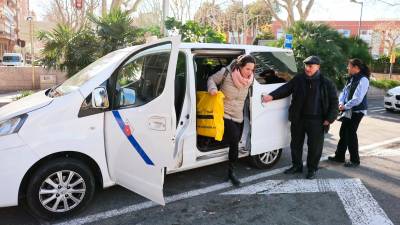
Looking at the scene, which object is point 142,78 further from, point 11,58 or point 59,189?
point 11,58

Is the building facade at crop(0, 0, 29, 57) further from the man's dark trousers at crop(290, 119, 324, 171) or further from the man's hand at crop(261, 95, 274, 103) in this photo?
the man's dark trousers at crop(290, 119, 324, 171)

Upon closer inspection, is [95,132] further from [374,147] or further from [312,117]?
[374,147]

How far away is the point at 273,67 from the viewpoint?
4.98m

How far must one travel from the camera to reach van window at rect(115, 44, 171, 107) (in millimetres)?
3604

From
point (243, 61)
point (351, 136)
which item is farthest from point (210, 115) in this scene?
point (351, 136)

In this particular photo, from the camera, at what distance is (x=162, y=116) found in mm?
3381

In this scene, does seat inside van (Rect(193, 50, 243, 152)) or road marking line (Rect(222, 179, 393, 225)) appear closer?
road marking line (Rect(222, 179, 393, 225))

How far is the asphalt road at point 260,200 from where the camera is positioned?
3664 mm

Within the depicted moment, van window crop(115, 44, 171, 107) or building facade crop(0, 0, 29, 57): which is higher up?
building facade crop(0, 0, 29, 57)

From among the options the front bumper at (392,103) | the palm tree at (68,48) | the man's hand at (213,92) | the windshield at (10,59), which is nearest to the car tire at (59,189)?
the man's hand at (213,92)

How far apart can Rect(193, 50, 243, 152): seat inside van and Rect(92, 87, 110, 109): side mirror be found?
1.15m

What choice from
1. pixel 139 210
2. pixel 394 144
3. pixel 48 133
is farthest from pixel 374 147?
pixel 48 133

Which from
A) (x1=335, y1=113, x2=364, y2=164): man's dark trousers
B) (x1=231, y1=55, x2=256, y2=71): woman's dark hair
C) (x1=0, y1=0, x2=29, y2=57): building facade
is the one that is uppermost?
(x1=0, y1=0, x2=29, y2=57): building facade

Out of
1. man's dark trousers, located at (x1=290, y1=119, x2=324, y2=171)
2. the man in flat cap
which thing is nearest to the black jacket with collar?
the man in flat cap
